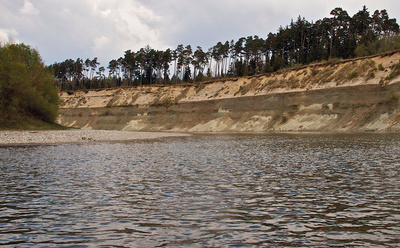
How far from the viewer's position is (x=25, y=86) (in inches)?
1806

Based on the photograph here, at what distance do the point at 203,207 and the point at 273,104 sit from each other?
57.4 meters

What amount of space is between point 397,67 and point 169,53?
285ft

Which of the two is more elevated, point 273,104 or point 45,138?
point 273,104

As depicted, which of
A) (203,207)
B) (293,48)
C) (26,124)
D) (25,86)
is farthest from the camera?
(293,48)

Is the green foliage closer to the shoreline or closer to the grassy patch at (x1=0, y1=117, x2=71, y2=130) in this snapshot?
the grassy patch at (x1=0, y1=117, x2=71, y2=130)

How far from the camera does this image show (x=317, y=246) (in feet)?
17.5

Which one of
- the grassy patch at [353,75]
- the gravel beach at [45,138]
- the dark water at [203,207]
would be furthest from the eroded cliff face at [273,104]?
the dark water at [203,207]

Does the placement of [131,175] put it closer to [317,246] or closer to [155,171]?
[155,171]

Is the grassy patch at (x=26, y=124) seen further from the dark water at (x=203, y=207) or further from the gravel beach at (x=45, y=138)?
the dark water at (x=203, y=207)

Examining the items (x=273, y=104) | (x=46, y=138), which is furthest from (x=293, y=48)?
(x=46, y=138)

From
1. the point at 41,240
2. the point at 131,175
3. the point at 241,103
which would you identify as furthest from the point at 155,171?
the point at 241,103

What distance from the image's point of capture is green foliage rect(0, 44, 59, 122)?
1729 inches

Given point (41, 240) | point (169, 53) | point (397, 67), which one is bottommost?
point (41, 240)

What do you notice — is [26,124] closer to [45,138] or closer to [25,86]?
[25,86]
